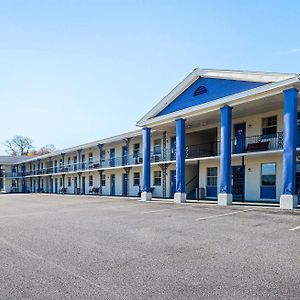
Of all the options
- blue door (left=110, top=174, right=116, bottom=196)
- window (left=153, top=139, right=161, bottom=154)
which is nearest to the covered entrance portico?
window (left=153, top=139, right=161, bottom=154)

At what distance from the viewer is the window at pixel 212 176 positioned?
Result: 2182 cm

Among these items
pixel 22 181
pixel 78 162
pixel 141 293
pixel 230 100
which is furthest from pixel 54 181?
pixel 141 293

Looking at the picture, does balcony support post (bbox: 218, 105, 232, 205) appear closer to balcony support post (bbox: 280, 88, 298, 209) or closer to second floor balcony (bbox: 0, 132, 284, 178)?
second floor balcony (bbox: 0, 132, 284, 178)

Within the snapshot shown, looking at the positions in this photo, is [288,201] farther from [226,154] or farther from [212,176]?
[212,176]

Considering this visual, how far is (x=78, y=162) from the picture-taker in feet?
127

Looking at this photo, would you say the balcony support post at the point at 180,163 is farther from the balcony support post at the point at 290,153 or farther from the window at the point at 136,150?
the window at the point at 136,150

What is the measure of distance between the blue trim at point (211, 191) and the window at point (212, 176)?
29 centimetres

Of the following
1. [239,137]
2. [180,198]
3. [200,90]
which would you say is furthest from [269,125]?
[180,198]

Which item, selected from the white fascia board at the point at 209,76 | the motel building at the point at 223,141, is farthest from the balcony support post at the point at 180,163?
the white fascia board at the point at 209,76

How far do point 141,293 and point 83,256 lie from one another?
8.02ft

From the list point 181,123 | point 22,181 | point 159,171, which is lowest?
point 22,181

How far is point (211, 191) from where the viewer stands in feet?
72.4

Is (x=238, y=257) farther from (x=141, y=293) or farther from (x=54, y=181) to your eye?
(x=54, y=181)

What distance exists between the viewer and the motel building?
14469 millimetres
